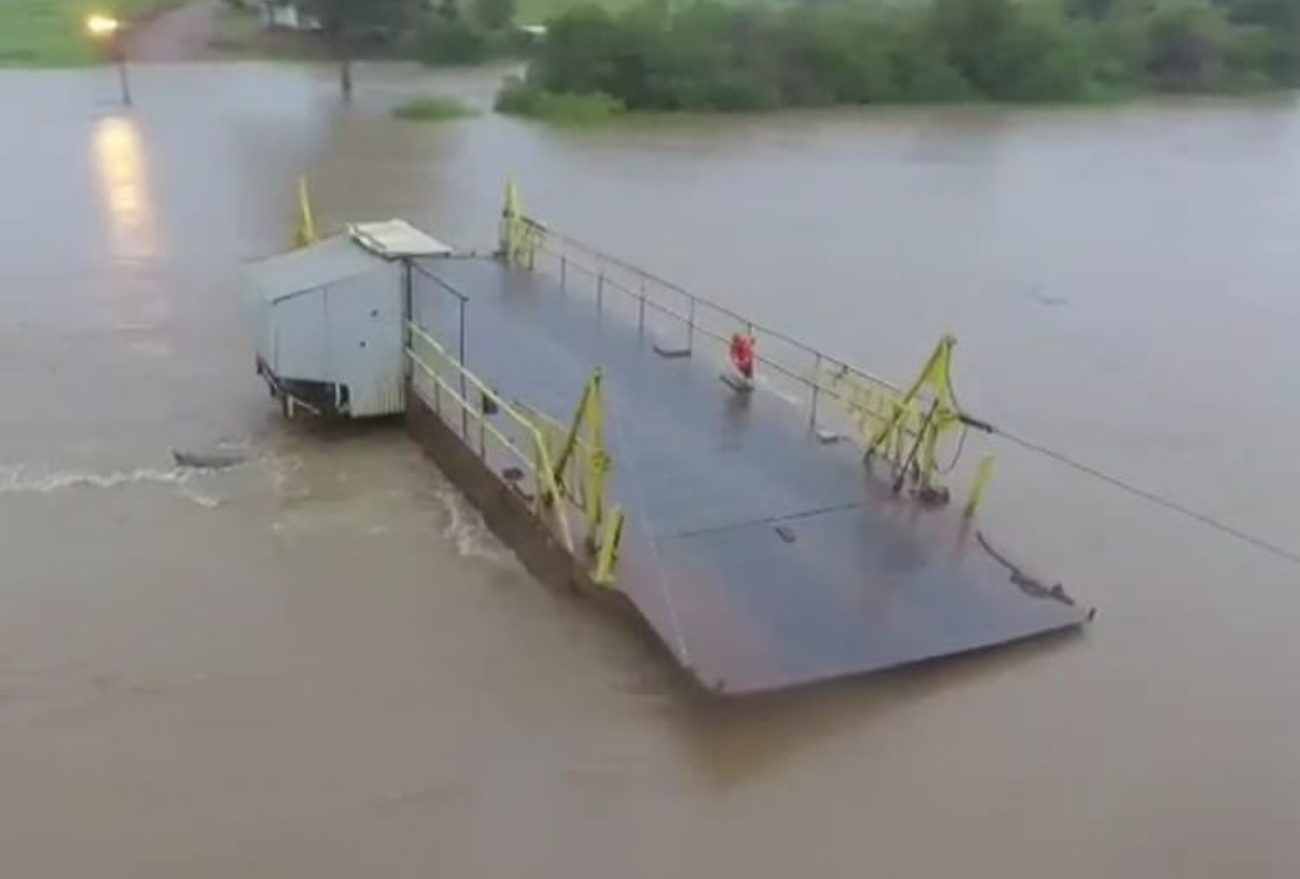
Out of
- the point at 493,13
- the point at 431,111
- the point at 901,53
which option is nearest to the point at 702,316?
the point at 431,111

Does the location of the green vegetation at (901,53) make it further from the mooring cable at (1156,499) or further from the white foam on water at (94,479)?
the white foam on water at (94,479)

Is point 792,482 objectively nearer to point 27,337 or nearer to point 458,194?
point 27,337

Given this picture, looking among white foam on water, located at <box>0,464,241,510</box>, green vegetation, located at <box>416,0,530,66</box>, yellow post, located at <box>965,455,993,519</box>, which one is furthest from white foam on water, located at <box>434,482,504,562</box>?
green vegetation, located at <box>416,0,530,66</box>

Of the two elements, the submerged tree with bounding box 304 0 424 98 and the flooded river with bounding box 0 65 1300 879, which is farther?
the submerged tree with bounding box 304 0 424 98

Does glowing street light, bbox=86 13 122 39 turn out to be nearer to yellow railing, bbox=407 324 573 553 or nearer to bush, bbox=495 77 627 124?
bush, bbox=495 77 627 124

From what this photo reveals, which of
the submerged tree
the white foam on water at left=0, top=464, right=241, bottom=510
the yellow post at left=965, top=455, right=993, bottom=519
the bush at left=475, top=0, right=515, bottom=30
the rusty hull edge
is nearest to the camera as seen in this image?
the rusty hull edge

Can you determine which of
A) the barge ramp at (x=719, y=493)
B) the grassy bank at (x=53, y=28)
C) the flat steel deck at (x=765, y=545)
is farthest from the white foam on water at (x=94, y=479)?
the grassy bank at (x=53, y=28)
